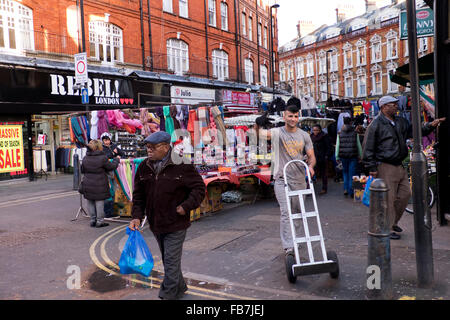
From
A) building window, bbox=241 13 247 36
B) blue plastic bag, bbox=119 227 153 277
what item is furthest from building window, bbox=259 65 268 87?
blue plastic bag, bbox=119 227 153 277

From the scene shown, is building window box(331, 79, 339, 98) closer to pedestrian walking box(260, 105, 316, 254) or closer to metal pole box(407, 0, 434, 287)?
pedestrian walking box(260, 105, 316, 254)

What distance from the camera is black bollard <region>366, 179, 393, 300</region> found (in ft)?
12.7

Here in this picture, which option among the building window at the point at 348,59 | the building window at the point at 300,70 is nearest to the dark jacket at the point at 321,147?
the building window at the point at 348,59

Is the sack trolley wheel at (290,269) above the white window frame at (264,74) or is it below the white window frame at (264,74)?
below

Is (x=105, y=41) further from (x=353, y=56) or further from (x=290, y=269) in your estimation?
(x=353, y=56)

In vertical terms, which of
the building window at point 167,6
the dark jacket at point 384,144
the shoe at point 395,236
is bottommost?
the shoe at point 395,236

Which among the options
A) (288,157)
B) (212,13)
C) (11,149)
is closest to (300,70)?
(212,13)

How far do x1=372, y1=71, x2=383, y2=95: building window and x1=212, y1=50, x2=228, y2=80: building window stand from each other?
81.4 feet

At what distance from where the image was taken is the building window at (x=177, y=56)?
24.3 meters

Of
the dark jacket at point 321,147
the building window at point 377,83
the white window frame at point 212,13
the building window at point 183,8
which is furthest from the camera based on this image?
the building window at point 377,83

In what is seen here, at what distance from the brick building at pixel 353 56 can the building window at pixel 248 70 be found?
22.9ft

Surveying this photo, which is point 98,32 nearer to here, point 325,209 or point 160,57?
point 160,57

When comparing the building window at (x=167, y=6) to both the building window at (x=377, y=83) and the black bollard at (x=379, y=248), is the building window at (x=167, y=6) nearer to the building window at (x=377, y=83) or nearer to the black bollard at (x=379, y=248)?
the black bollard at (x=379, y=248)

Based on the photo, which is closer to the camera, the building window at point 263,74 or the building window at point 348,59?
the building window at point 263,74
